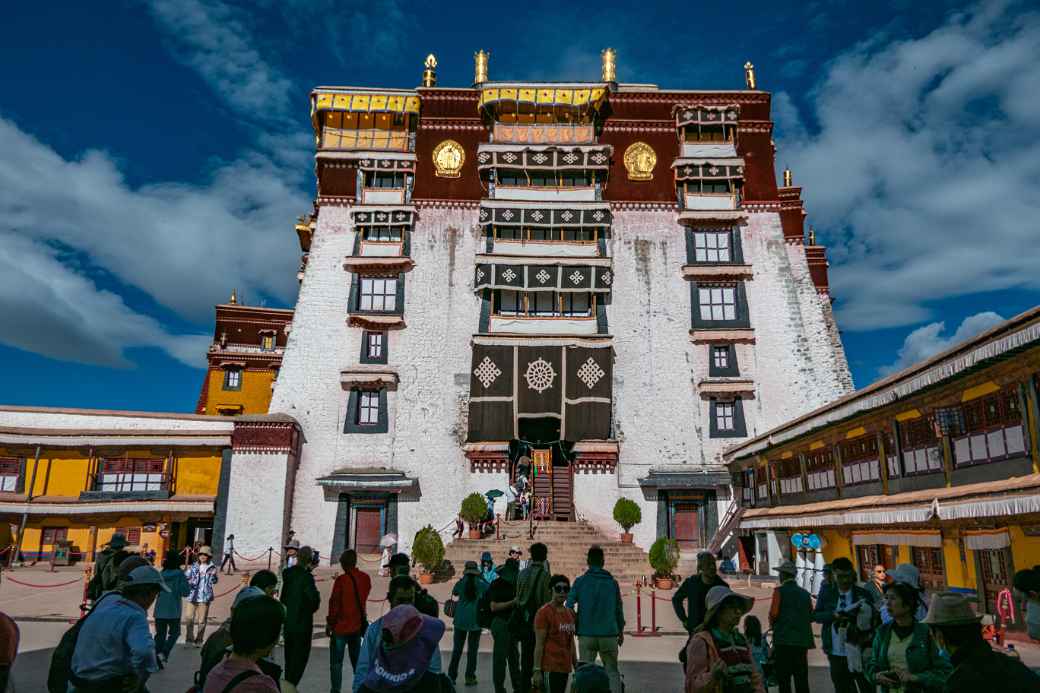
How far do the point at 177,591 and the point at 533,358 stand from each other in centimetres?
2058

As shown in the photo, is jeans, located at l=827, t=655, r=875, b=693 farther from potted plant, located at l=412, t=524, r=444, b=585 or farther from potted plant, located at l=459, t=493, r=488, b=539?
potted plant, located at l=459, t=493, r=488, b=539

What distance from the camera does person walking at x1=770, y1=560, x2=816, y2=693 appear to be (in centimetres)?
749

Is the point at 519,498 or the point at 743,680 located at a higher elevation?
the point at 519,498

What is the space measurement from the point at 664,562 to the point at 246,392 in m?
34.0

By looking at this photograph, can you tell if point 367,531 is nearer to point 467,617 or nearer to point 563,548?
point 563,548

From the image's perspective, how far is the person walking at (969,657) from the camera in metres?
3.58

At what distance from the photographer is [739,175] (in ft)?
109

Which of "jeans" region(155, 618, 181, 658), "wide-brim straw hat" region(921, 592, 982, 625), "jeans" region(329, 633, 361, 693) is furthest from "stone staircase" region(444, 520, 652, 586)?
"wide-brim straw hat" region(921, 592, 982, 625)

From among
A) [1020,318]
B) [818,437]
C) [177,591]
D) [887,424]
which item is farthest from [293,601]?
[818,437]

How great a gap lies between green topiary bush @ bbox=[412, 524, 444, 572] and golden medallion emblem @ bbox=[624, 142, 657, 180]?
19.5m

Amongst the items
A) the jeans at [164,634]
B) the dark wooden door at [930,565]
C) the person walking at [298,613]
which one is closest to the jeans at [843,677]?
the person walking at [298,613]

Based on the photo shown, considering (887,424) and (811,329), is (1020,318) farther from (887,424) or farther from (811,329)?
(811,329)

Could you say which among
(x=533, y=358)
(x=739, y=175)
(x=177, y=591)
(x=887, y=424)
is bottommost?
(x=177, y=591)

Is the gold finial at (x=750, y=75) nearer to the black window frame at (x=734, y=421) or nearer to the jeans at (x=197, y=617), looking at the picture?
the black window frame at (x=734, y=421)
